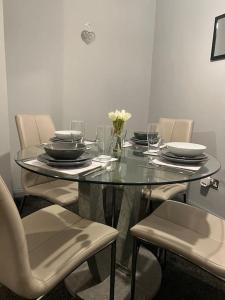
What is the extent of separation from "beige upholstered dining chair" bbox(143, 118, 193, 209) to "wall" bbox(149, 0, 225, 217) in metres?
0.40

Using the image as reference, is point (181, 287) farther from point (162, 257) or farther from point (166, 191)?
point (166, 191)

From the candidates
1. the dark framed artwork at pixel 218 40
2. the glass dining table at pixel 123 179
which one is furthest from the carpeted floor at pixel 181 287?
the dark framed artwork at pixel 218 40

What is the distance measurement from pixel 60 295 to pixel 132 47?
267 cm

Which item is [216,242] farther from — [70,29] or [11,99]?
[70,29]

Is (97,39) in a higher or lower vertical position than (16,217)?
higher

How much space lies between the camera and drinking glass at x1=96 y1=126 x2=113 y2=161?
1309mm

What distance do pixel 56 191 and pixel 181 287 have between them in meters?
0.98

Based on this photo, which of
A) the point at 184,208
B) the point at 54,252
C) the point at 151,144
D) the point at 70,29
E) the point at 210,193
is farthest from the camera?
the point at 70,29

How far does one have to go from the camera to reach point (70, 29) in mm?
2521

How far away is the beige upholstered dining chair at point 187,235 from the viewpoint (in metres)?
0.96

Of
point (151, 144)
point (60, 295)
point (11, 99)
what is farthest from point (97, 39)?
point (60, 295)

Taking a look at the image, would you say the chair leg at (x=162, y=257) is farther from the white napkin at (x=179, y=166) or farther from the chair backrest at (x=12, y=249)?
the chair backrest at (x=12, y=249)

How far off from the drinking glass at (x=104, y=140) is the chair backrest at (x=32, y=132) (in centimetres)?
67

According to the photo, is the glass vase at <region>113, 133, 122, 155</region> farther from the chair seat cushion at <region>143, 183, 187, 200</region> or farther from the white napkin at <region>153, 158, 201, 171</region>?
the chair seat cushion at <region>143, 183, 187, 200</region>
